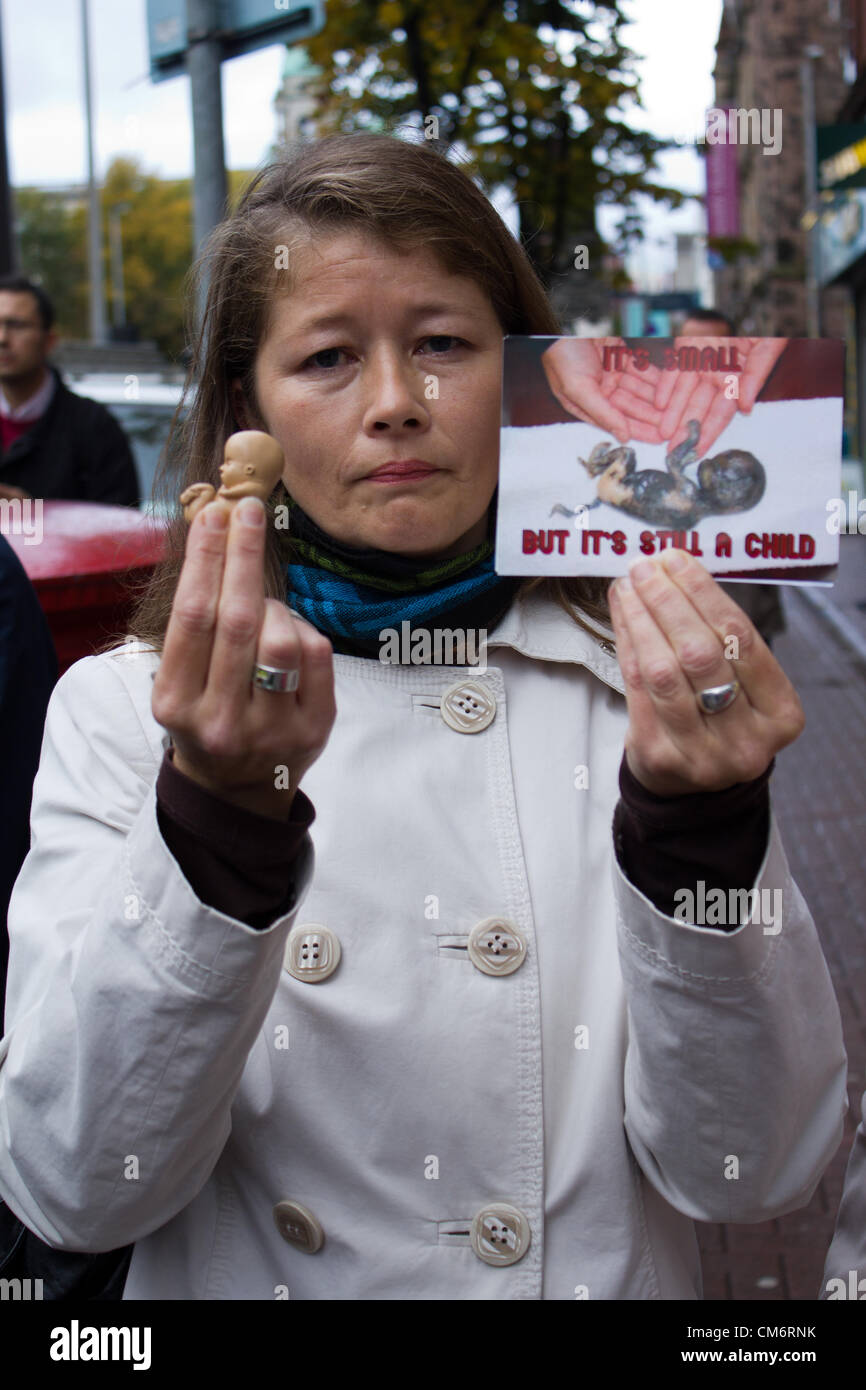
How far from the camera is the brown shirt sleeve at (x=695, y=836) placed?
1300mm

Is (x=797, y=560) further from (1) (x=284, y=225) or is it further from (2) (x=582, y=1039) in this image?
(1) (x=284, y=225)

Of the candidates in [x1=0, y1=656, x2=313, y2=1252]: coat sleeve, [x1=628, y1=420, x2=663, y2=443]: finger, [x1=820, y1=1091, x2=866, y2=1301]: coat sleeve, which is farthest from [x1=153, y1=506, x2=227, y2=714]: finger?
[x1=820, y1=1091, x2=866, y2=1301]: coat sleeve

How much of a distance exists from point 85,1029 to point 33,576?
188 cm

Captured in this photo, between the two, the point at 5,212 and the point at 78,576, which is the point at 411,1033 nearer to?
the point at 78,576

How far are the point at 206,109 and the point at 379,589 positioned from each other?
3073 mm

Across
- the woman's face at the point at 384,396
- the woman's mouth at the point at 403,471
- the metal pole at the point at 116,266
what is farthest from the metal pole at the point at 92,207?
the woman's mouth at the point at 403,471

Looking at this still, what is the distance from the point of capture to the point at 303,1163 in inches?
60.4

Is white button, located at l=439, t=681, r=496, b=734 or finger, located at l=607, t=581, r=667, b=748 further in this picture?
white button, located at l=439, t=681, r=496, b=734

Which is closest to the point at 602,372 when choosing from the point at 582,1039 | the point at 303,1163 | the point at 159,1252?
the point at 582,1039

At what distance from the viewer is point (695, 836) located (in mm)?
1312

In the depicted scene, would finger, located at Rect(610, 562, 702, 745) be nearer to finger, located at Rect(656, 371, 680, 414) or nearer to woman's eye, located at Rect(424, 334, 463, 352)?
finger, located at Rect(656, 371, 680, 414)

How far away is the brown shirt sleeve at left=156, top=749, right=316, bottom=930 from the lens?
128cm

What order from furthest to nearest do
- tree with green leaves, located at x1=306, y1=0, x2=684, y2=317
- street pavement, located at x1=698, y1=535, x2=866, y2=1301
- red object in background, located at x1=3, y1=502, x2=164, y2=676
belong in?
tree with green leaves, located at x1=306, y1=0, x2=684, y2=317, street pavement, located at x1=698, y1=535, x2=866, y2=1301, red object in background, located at x1=3, y1=502, x2=164, y2=676

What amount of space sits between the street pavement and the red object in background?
6.13 ft
